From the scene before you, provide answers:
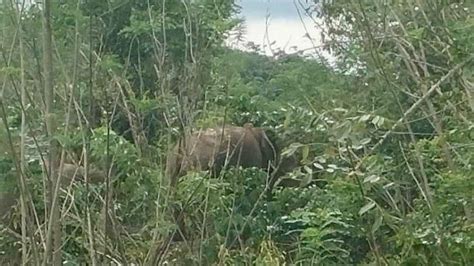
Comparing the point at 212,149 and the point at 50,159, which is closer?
the point at 50,159

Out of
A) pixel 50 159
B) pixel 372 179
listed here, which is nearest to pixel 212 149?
pixel 50 159

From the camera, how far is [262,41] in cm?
344

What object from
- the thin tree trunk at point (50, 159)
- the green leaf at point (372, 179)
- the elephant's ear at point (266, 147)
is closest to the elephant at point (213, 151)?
the elephant's ear at point (266, 147)

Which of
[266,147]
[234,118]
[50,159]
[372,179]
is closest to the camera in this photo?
[372,179]

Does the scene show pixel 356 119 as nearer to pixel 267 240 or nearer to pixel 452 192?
pixel 452 192

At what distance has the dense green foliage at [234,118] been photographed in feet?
8.09

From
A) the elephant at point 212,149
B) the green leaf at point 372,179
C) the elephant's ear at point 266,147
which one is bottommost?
the elephant's ear at point 266,147

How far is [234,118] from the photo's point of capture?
3.96 meters

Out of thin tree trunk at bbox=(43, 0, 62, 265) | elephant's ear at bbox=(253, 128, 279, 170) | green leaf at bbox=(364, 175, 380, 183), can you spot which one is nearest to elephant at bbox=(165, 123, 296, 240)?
elephant's ear at bbox=(253, 128, 279, 170)

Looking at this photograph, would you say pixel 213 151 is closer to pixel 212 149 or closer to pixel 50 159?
pixel 212 149

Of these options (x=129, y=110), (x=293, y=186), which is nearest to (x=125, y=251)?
(x=129, y=110)

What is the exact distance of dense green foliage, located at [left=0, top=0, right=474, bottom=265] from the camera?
2.46 meters

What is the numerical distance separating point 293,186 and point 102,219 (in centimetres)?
142

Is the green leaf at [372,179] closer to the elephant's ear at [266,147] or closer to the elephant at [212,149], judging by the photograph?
the elephant at [212,149]
